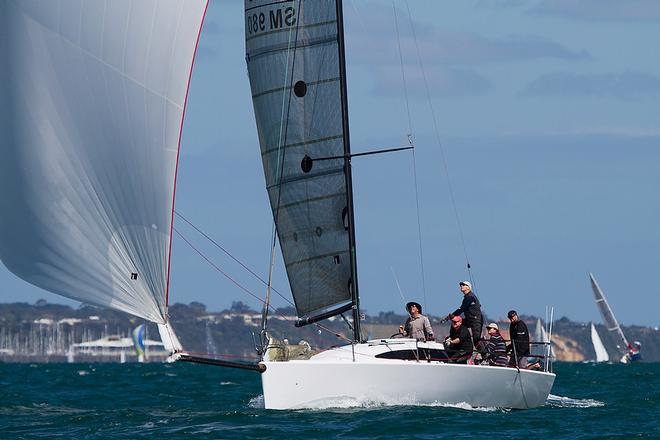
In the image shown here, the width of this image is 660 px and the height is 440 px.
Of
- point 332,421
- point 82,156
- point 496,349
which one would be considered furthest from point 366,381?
point 82,156

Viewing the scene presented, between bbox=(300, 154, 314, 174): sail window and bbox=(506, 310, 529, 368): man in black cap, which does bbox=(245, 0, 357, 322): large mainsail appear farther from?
bbox=(506, 310, 529, 368): man in black cap

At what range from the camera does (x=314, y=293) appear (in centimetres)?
2444

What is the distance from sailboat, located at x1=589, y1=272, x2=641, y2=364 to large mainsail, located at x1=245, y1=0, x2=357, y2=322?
253 feet

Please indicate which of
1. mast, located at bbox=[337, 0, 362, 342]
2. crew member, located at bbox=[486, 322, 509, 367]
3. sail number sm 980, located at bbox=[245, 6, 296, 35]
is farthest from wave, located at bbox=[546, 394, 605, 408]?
sail number sm 980, located at bbox=[245, 6, 296, 35]

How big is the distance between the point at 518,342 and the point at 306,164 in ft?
14.8

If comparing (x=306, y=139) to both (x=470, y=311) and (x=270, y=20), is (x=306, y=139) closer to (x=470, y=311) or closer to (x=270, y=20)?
(x=270, y=20)

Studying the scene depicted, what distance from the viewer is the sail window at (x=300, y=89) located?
79.5 ft

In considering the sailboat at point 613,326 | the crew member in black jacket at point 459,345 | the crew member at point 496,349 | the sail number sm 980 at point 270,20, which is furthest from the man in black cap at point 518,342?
the sailboat at point 613,326

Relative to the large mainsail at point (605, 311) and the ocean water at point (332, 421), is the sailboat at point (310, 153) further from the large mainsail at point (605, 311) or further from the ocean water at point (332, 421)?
the large mainsail at point (605, 311)

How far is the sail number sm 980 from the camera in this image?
2414 cm

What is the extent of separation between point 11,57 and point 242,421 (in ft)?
21.0

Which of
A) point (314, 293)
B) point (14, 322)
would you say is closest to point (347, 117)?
point (314, 293)

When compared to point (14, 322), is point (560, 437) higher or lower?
lower

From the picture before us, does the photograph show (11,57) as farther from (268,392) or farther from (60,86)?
(268,392)
